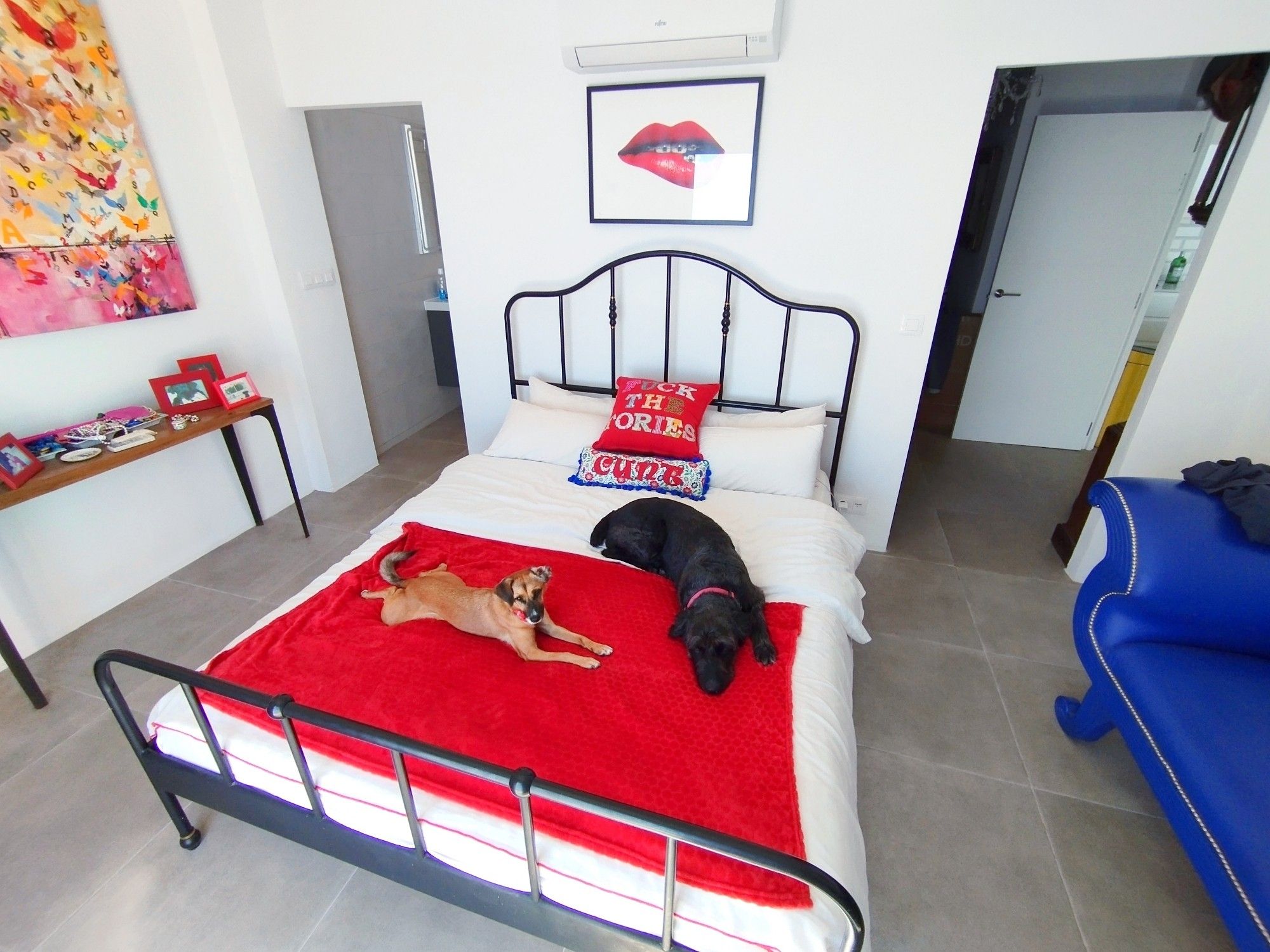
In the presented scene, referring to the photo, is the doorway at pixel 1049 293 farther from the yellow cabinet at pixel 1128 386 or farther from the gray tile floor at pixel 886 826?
the gray tile floor at pixel 886 826

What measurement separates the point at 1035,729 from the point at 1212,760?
66 centimetres

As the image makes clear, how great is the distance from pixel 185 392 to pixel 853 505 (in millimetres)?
2997

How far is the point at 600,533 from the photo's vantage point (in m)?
1.95

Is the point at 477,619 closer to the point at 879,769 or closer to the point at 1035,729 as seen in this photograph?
the point at 879,769

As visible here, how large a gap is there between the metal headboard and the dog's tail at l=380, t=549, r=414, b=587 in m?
1.43

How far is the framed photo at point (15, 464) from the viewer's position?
1828 mm

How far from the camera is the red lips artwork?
236 cm

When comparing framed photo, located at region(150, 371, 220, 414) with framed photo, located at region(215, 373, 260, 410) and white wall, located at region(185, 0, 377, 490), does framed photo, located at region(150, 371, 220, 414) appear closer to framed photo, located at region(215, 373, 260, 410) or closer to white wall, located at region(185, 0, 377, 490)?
framed photo, located at region(215, 373, 260, 410)

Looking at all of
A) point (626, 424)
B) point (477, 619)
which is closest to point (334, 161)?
point (626, 424)

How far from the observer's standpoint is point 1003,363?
3.89 m

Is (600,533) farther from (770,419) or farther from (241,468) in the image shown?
(241,468)

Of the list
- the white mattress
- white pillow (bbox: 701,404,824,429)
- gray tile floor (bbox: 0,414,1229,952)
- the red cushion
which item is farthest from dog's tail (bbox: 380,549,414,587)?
white pillow (bbox: 701,404,824,429)

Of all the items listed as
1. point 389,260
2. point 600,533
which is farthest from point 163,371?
point 600,533

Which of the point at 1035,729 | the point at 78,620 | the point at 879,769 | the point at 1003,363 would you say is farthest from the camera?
the point at 1003,363
